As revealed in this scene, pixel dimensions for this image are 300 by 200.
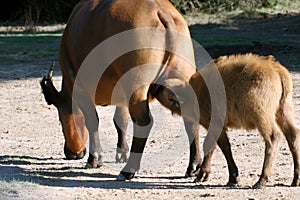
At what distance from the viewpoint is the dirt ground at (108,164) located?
697 cm

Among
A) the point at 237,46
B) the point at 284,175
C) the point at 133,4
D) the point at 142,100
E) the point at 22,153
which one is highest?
the point at 133,4

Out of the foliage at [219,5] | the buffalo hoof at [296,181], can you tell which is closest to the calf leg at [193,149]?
the buffalo hoof at [296,181]

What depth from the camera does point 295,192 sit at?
684 centimetres

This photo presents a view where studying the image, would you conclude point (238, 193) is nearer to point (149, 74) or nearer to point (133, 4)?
point (149, 74)

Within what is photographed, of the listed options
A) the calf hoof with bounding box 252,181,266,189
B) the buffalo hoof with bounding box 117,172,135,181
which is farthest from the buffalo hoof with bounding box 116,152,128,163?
the calf hoof with bounding box 252,181,266,189

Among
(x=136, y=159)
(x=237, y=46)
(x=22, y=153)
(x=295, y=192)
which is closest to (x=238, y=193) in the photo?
(x=295, y=192)

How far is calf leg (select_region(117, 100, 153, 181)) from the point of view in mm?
7344

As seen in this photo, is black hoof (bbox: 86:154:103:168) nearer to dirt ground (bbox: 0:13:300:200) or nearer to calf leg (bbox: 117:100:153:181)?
dirt ground (bbox: 0:13:300:200)

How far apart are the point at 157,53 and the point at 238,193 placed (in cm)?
147

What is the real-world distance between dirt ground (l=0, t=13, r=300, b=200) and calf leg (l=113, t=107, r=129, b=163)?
15 cm

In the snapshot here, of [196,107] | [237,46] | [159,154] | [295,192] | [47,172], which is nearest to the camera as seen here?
[295,192]

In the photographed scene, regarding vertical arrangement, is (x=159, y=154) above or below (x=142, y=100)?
below

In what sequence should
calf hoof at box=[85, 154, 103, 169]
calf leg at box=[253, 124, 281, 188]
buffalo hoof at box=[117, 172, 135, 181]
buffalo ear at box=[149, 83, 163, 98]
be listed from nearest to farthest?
1. calf leg at box=[253, 124, 281, 188]
2. buffalo ear at box=[149, 83, 163, 98]
3. buffalo hoof at box=[117, 172, 135, 181]
4. calf hoof at box=[85, 154, 103, 169]

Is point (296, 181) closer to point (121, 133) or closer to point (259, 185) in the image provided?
point (259, 185)
